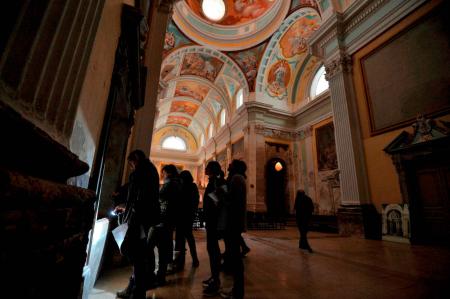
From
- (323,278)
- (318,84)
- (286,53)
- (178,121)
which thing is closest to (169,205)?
(323,278)

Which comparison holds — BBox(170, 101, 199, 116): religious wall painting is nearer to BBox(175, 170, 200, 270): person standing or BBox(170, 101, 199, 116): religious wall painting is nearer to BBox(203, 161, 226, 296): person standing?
BBox(175, 170, 200, 270): person standing

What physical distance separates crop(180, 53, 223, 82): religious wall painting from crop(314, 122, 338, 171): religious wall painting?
7.65 metres

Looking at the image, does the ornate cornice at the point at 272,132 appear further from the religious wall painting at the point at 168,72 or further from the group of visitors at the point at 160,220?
the group of visitors at the point at 160,220

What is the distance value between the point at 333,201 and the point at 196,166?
15.5m

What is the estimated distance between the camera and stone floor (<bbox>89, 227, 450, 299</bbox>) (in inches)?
75.8

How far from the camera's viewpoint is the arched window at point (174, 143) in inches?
903

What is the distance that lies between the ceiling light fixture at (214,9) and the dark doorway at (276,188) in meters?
9.17

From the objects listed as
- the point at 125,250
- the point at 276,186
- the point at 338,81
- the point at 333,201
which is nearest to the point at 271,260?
the point at 125,250

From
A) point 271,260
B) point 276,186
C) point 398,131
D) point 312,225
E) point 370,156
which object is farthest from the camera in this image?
point 276,186

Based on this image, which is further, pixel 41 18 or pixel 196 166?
pixel 196 166

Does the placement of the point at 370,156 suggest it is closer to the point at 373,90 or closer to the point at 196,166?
the point at 373,90

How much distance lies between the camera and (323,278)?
235 cm

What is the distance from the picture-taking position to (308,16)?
1030 centimetres

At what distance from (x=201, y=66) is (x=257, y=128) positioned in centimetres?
594
